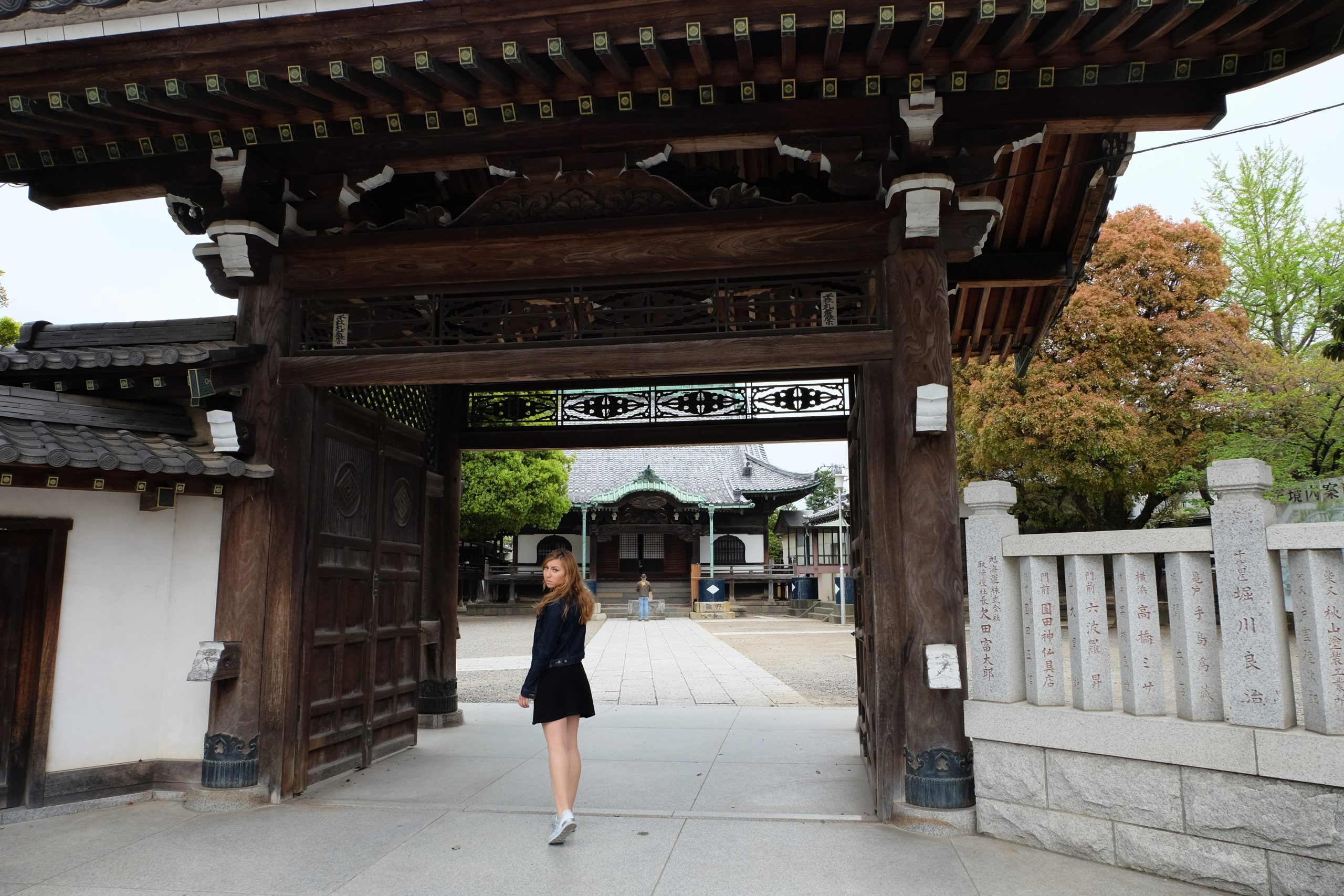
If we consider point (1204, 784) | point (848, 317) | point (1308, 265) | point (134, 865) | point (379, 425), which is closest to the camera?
point (1204, 784)

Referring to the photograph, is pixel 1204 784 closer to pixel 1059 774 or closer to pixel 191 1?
pixel 1059 774

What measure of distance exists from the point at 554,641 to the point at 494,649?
1412 cm

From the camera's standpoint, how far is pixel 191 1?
4082mm

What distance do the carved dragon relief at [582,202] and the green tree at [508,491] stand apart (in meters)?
21.4

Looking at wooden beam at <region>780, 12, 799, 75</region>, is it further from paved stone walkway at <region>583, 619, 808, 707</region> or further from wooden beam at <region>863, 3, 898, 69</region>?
paved stone walkway at <region>583, 619, 808, 707</region>

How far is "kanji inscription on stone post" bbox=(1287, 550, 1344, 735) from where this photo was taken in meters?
3.26

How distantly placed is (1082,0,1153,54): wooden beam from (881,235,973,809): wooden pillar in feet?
3.93

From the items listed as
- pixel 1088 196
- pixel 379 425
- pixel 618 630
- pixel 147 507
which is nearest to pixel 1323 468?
pixel 1088 196

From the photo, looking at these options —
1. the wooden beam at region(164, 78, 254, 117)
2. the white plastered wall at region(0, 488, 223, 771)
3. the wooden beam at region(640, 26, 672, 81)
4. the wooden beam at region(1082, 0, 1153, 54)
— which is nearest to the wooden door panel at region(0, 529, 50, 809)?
the white plastered wall at region(0, 488, 223, 771)

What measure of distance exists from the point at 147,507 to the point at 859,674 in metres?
4.91

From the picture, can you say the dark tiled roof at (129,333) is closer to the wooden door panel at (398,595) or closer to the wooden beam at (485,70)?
the wooden door panel at (398,595)

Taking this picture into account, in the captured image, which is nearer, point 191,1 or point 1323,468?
point 191,1

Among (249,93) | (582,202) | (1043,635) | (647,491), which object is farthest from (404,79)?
(647,491)

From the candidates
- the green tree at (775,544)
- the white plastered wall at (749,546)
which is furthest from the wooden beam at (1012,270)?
the green tree at (775,544)
